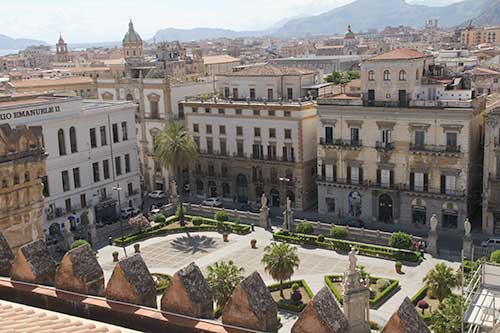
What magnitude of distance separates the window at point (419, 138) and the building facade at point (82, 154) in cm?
3093

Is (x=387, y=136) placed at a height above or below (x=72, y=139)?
below

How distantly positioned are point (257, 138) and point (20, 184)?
37.6 m

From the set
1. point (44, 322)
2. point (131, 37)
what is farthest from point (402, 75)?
point (131, 37)

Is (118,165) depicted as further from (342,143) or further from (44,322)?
(44,322)

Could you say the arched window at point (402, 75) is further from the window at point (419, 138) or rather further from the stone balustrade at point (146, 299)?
the stone balustrade at point (146, 299)

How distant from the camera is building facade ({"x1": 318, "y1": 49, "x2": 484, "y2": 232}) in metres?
56.4

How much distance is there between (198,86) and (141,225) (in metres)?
29.3

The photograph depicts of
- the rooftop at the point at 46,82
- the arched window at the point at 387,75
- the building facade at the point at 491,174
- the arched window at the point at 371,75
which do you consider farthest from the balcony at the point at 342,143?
the rooftop at the point at 46,82

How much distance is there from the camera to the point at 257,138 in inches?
2741

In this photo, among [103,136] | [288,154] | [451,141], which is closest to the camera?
[451,141]

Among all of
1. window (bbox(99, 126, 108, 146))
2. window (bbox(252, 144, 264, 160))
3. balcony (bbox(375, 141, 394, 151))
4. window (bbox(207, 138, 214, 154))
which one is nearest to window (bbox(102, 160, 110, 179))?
window (bbox(99, 126, 108, 146))

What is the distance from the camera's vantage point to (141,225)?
58.2 metres

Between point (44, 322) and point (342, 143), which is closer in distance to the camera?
point (44, 322)

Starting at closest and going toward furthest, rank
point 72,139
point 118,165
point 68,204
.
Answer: point 68,204 < point 72,139 < point 118,165
